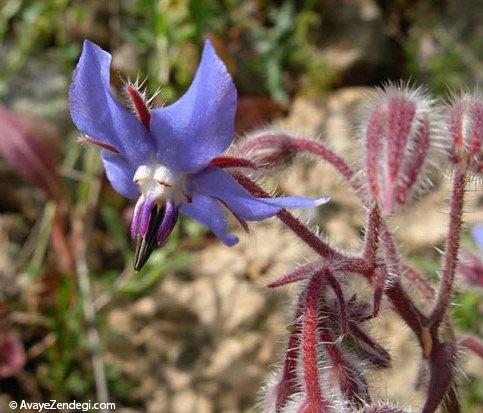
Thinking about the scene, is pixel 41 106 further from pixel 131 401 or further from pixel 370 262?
pixel 370 262

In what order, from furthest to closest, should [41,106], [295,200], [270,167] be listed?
[41,106]
[270,167]
[295,200]

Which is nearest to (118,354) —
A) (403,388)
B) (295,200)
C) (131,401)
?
(131,401)

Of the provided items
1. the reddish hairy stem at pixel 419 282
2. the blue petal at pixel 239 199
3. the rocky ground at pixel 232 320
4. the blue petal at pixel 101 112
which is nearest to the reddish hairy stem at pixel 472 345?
the reddish hairy stem at pixel 419 282

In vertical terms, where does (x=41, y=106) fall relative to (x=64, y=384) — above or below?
above

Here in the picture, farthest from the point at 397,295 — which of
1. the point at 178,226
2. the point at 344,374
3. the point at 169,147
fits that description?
the point at 178,226

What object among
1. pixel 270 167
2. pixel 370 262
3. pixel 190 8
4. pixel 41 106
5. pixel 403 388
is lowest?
pixel 403 388

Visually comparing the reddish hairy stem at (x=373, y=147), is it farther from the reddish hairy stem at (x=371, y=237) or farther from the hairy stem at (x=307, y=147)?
the hairy stem at (x=307, y=147)
